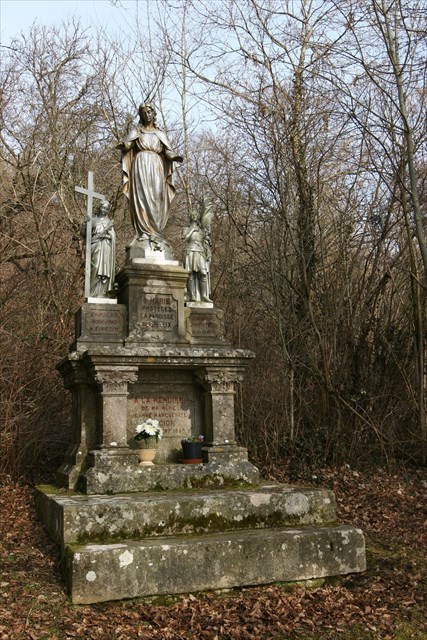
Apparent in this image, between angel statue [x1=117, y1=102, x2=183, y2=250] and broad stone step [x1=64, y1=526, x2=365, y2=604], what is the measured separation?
3.94 m

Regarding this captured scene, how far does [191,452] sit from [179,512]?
128cm

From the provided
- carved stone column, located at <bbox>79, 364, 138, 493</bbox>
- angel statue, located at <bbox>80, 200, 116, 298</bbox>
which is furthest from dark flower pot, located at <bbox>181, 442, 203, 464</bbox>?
angel statue, located at <bbox>80, 200, 116, 298</bbox>

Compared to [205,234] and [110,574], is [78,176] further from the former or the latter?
[110,574]

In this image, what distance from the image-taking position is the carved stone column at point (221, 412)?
7637 millimetres

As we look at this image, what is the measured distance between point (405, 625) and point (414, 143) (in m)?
8.74

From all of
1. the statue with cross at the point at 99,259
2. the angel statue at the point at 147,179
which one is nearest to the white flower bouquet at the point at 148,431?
the statue with cross at the point at 99,259

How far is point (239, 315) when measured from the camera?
13445 millimetres

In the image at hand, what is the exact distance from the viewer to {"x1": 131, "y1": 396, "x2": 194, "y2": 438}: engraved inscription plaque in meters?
7.68

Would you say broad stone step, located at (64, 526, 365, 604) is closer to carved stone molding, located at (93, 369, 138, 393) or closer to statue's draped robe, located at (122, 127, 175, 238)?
carved stone molding, located at (93, 369, 138, 393)

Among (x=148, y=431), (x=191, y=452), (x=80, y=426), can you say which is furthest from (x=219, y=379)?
(x=80, y=426)

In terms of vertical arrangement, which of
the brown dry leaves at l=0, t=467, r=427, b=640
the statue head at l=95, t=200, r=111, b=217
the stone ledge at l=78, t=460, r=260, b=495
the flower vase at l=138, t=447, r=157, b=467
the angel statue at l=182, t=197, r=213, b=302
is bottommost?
the brown dry leaves at l=0, t=467, r=427, b=640

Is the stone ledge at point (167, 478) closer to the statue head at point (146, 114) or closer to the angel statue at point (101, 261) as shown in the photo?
the angel statue at point (101, 261)

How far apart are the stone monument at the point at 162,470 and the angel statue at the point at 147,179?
0.06 ft

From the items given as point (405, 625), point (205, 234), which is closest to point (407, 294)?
point (205, 234)
